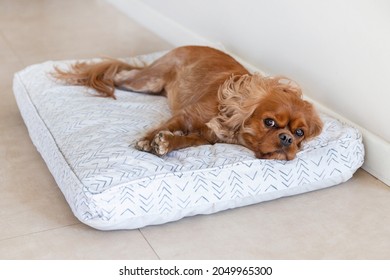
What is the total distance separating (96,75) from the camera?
3.18 metres

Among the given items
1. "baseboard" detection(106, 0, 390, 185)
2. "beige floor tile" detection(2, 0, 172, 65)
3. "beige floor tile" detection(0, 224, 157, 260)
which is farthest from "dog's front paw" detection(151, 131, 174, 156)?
"beige floor tile" detection(2, 0, 172, 65)

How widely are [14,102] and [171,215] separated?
1.41m

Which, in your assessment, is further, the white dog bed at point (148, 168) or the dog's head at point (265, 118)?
the dog's head at point (265, 118)

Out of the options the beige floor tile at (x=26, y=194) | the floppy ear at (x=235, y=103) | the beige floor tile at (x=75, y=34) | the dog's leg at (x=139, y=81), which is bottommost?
the beige floor tile at (x=75, y=34)

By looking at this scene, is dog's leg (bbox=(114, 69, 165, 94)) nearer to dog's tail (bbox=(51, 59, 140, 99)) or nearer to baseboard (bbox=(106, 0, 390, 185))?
dog's tail (bbox=(51, 59, 140, 99))

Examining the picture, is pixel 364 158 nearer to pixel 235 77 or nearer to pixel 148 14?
pixel 235 77

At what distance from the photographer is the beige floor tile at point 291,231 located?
216cm

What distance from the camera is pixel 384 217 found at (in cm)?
241

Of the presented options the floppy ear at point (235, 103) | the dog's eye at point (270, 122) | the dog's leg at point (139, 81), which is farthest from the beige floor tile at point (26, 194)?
the dog's eye at point (270, 122)

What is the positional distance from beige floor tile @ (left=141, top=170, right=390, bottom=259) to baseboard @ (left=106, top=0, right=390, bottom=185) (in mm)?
157

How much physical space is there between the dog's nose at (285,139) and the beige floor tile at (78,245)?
597mm

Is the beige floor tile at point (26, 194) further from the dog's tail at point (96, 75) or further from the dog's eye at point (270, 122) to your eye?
the dog's eye at point (270, 122)

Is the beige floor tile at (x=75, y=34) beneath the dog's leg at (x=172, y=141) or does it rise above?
beneath

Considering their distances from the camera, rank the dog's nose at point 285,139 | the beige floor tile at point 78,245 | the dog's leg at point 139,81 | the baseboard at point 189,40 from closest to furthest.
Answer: the beige floor tile at point 78,245 → the dog's nose at point 285,139 → the baseboard at point 189,40 → the dog's leg at point 139,81
